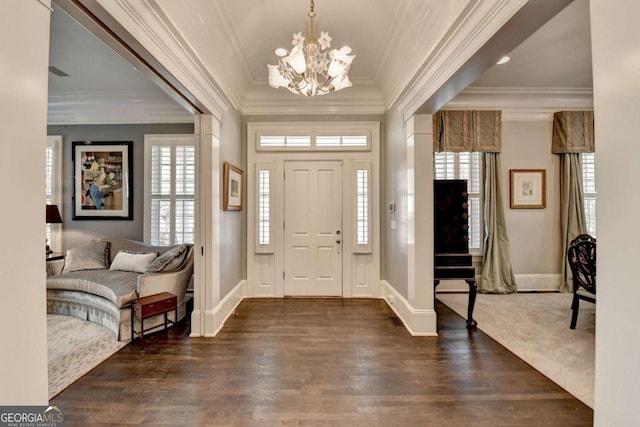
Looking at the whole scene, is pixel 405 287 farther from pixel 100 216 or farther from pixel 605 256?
pixel 100 216

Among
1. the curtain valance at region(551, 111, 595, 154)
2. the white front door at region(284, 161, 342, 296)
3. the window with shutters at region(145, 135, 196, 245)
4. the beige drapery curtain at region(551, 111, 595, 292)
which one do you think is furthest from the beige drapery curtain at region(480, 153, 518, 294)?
the window with shutters at region(145, 135, 196, 245)

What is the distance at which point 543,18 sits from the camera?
159 cm

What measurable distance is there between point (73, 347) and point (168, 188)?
8.20 ft

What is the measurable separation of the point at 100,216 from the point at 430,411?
16.9 feet

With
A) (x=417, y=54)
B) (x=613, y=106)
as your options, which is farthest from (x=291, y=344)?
(x=417, y=54)

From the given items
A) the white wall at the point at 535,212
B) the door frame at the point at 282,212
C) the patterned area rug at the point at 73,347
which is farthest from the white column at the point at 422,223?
the patterned area rug at the point at 73,347

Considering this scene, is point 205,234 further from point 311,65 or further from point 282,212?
point 311,65

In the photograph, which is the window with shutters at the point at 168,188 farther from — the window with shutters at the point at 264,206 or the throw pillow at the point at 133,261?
the window with shutters at the point at 264,206

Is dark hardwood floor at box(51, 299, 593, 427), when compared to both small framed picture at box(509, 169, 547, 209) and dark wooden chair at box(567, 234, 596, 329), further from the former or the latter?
small framed picture at box(509, 169, 547, 209)

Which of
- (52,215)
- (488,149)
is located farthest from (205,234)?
(488,149)

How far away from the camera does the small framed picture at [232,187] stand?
355cm

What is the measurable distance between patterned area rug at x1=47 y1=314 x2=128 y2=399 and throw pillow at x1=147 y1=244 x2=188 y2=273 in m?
0.79

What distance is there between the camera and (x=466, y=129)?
4.61 metres

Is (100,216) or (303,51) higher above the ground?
(303,51)
